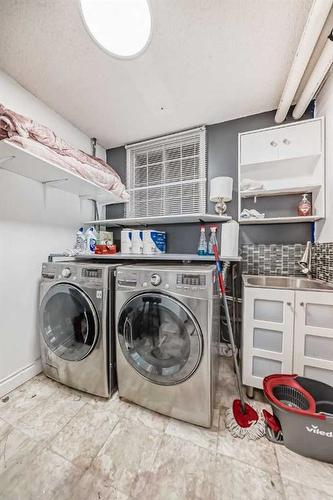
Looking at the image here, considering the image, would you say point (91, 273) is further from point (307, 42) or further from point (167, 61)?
point (307, 42)

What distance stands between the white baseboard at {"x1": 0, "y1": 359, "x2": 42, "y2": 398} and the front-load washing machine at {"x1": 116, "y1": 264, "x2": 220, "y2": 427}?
3.04 feet

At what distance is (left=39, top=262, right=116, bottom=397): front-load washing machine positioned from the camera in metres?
1.52

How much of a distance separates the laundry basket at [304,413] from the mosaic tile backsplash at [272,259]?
97cm

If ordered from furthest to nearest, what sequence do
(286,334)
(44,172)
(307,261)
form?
(307,261) → (44,172) → (286,334)

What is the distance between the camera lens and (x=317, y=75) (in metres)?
1.46

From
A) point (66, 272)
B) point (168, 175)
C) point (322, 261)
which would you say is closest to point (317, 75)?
point (322, 261)

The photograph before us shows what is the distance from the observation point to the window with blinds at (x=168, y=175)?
2.34 metres

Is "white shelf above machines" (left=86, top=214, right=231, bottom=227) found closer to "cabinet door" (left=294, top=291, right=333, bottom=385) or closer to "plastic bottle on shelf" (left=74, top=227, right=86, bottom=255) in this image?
"plastic bottle on shelf" (left=74, top=227, right=86, bottom=255)

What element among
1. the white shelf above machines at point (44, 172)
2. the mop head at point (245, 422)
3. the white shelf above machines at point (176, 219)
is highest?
the white shelf above machines at point (44, 172)

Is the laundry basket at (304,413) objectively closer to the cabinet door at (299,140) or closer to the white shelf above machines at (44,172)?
the cabinet door at (299,140)

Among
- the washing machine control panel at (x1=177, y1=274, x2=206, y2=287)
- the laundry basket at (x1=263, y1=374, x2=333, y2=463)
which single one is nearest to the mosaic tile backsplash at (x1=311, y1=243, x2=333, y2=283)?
the laundry basket at (x1=263, y1=374, x2=333, y2=463)

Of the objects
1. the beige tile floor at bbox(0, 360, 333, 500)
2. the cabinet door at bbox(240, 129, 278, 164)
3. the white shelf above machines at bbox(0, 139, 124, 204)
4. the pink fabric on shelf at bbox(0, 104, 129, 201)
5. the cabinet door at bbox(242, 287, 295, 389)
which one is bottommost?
the beige tile floor at bbox(0, 360, 333, 500)

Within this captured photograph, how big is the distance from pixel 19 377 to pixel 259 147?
2991 millimetres

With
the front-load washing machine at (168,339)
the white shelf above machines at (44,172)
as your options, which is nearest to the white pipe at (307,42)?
the front-load washing machine at (168,339)
